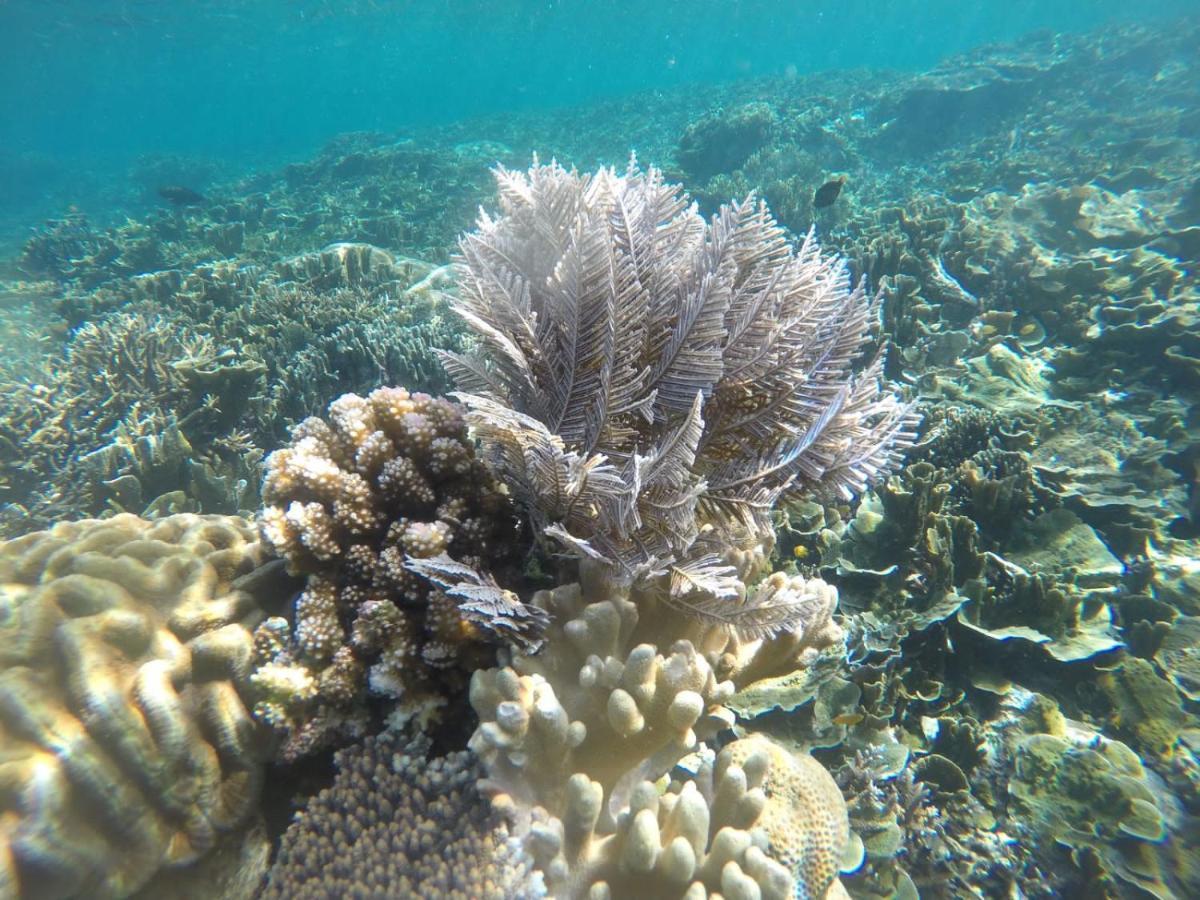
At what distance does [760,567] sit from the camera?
3.18m

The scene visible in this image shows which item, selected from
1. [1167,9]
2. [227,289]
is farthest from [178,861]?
[1167,9]

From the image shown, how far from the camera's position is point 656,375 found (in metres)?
2.45

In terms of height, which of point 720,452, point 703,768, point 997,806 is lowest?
point 997,806

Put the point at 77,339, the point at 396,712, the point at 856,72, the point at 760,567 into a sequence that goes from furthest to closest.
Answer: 1. the point at 856,72
2. the point at 77,339
3. the point at 760,567
4. the point at 396,712

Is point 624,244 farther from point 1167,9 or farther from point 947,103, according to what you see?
point 1167,9

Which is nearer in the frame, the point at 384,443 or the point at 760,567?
the point at 384,443

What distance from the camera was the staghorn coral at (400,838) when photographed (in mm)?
1853

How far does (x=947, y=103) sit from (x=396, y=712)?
86.0 ft

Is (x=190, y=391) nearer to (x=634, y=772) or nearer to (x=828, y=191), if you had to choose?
(x=634, y=772)

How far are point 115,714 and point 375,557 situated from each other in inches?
39.2

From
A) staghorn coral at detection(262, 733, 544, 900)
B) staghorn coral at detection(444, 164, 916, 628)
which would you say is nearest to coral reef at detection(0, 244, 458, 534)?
staghorn coral at detection(262, 733, 544, 900)

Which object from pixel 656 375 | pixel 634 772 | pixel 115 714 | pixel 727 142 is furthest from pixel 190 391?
pixel 727 142

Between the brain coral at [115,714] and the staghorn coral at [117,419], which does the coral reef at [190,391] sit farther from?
the brain coral at [115,714]

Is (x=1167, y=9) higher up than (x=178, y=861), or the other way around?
(x=1167, y=9)
